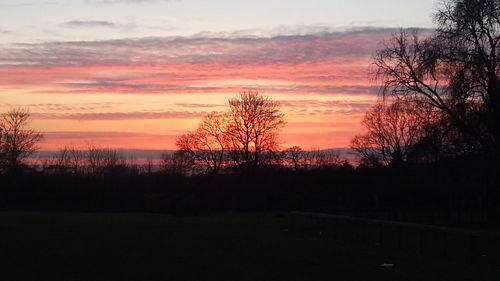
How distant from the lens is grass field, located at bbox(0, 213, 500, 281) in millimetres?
13414

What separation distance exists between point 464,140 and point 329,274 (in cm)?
2008

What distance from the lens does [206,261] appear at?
52.7 ft

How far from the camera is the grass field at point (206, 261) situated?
13.4m

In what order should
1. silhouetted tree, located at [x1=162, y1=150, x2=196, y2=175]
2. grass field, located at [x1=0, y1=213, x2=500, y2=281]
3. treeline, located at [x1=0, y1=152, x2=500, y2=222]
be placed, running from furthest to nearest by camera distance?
silhouetted tree, located at [x1=162, y1=150, x2=196, y2=175] < treeline, located at [x1=0, y1=152, x2=500, y2=222] < grass field, located at [x1=0, y1=213, x2=500, y2=281]

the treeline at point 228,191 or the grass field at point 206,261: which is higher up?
the treeline at point 228,191

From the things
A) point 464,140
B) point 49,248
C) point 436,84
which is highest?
point 436,84

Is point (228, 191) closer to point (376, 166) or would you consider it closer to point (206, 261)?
point (376, 166)

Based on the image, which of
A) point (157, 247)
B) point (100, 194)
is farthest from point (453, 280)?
point (100, 194)

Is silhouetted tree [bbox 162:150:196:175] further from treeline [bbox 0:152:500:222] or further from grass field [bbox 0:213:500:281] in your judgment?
grass field [bbox 0:213:500:281]

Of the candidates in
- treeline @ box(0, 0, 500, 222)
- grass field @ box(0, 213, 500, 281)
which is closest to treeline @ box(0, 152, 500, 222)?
treeline @ box(0, 0, 500, 222)

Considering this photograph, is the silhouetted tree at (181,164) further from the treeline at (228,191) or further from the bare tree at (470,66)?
the bare tree at (470,66)

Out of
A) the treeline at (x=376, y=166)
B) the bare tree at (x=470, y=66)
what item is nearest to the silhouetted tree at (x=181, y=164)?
the treeline at (x=376, y=166)

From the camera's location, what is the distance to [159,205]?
55.2 metres

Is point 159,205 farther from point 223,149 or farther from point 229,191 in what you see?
point 223,149
